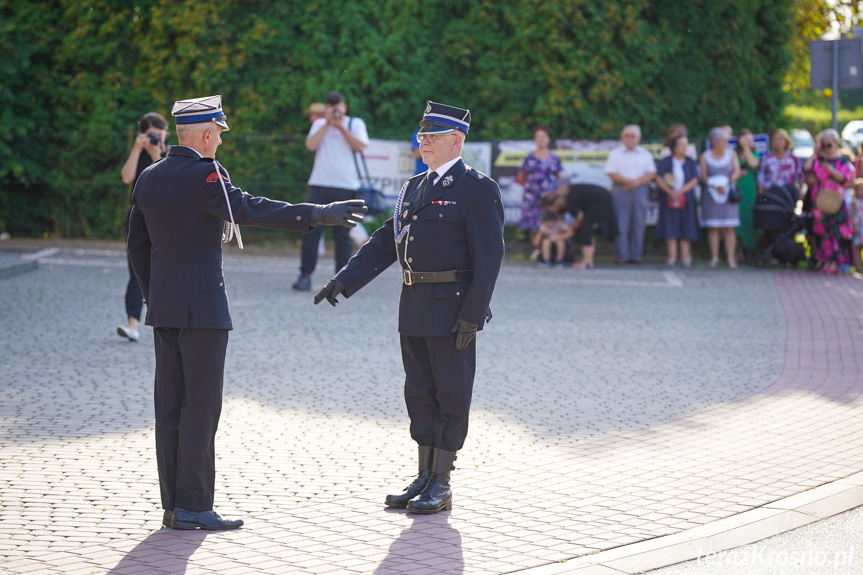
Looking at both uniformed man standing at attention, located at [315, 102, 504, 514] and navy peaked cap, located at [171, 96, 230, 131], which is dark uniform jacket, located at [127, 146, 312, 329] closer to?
navy peaked cap, located at [171, 96, 230, 131]

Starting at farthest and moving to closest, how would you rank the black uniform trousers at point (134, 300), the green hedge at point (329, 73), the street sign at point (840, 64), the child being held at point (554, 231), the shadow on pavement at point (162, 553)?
the green hedge at point (329, 73), the child being held at point (554, 231), the street sign at point (840, 64), the black uniform trousers at point (134, 300), the shadow on pavement at point (162, 553)

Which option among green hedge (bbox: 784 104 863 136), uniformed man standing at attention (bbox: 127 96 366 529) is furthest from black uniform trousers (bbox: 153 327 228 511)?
green hedge (bbox: 784 104 863 136)

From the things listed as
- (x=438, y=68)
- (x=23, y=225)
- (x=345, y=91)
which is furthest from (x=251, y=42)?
(x=23, y=225)

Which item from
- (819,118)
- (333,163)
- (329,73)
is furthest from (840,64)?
(819,118)

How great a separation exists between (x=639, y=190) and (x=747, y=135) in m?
1.85

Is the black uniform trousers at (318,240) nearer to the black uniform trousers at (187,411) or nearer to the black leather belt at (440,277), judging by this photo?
the black leather belt at (440,277)

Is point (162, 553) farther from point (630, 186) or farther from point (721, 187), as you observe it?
point (721, 187)

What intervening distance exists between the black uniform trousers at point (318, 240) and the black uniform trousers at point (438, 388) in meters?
7.15

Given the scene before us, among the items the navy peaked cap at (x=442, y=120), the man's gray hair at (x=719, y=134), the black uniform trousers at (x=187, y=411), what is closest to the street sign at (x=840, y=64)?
the man's gray hair at (x=719, y=134)

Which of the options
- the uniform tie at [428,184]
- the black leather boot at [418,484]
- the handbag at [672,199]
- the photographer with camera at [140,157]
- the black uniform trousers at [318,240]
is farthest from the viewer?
the handbag at [672,199]

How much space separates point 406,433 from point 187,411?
210 centimetres

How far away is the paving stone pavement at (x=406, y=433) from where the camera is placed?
5.02 meters

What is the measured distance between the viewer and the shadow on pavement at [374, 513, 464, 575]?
4656mm

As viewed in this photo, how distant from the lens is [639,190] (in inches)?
653
